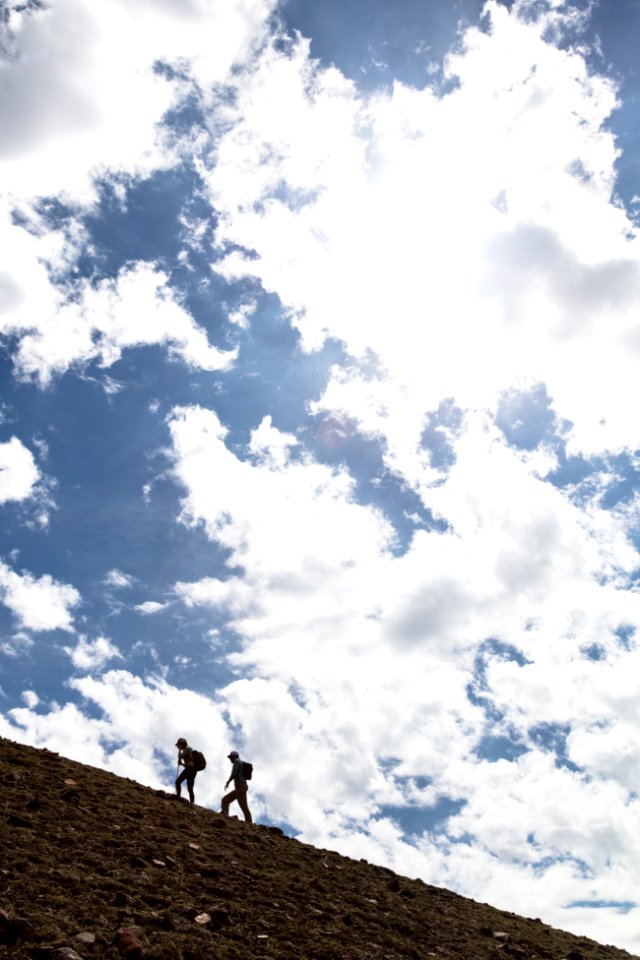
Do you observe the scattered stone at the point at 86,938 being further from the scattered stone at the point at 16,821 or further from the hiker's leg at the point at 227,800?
the hiker's leg at the point at 227,800

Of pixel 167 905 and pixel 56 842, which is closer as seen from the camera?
pixel 167 905

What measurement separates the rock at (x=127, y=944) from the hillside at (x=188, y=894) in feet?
0.07

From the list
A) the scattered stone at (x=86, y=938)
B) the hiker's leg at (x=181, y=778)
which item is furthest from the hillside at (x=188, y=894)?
the hiker's leg at (x=181, y=778)

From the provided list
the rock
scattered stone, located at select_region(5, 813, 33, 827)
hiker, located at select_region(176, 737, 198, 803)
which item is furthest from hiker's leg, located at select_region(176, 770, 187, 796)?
the rock

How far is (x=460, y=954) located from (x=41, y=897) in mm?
9284

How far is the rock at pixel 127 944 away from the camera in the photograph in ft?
34.4

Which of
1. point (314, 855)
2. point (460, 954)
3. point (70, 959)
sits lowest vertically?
point (70, 959)

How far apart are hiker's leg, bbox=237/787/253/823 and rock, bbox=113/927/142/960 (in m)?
15.1

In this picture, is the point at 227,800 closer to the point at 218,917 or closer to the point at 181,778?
the point at 181,778

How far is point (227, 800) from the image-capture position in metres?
25.7

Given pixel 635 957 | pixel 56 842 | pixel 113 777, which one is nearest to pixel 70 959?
pixel 56 842

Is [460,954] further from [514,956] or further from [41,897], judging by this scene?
[41,897]

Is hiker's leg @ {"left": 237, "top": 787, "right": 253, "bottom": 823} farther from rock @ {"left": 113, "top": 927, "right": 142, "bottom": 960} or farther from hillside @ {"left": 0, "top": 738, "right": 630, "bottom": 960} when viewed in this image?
rock @ {"left": 113, "top": 927, "right": 142, "bottom": 960}

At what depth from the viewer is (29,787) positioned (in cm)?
1886
